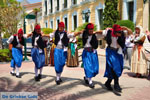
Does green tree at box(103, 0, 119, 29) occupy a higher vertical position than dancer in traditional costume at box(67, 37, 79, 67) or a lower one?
higher

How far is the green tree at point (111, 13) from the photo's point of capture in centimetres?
1796

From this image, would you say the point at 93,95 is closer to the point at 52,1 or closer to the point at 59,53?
the point at 59,53

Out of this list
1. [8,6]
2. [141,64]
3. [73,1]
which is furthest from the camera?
[73,1]

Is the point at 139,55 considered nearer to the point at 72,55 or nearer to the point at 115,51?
the point at 115,51

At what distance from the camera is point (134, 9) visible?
16.2m

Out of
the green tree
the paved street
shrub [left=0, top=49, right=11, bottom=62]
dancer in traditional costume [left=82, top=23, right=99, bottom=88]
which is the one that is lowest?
the paved street

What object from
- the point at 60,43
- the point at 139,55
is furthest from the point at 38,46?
the point at 139,55

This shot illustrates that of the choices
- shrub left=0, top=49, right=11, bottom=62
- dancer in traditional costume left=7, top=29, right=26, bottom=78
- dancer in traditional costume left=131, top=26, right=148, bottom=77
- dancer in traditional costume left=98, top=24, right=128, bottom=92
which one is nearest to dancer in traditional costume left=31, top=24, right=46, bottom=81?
dancer in traditional costume left=7, top=29, right=26, bottom=78

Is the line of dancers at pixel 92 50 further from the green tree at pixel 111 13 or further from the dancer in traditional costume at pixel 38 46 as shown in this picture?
the green tree at pixel 111 13

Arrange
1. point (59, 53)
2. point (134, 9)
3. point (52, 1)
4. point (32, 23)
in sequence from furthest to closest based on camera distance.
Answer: point (32, 23)
point (52, 1)
point (134, 9)
point (59, 53)

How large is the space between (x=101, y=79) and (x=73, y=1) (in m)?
20.0

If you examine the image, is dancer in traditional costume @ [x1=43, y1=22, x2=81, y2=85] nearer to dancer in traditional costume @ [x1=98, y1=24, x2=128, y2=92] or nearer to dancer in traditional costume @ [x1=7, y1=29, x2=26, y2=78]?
dancer in traditional costume @ [x1=98, y1=24, x2=128, y2=92]

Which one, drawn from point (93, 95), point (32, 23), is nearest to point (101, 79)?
point (93, 95)

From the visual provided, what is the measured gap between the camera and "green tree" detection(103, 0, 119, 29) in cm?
1796
